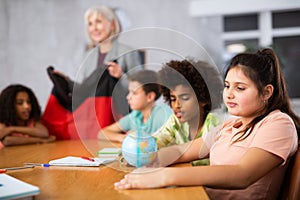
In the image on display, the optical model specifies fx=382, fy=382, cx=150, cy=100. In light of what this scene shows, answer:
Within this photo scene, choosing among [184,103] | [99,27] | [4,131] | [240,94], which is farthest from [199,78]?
[99,27]

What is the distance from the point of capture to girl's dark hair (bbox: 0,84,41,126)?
1812mm

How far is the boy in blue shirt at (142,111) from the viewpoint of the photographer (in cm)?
103

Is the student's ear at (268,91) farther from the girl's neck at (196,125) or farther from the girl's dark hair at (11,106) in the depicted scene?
the girl's dark hair at (11,106)

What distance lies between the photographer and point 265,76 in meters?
1.00

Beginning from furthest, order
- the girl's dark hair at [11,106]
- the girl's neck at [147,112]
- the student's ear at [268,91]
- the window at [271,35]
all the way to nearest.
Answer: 1. the window at [271,35]
2. the girl's dark hair at [11,106]
3. the girl's neck at [147,112]
4. the student's ear at [268,91]

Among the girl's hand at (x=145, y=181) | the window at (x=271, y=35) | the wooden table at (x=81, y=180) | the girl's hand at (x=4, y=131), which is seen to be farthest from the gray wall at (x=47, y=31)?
the girl's hand at (x=145, y=181)

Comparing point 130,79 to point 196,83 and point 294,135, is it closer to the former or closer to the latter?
point 196,83

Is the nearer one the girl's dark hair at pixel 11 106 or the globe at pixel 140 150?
the globe at pixel 140 150

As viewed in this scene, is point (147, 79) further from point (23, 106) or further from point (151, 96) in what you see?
point (23, 106)

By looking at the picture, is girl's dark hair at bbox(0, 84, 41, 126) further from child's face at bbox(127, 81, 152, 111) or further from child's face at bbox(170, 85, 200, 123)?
child's face at bbox(170, 85, 200, 123)

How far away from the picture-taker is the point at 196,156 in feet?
3.65

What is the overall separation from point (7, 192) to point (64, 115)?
1.29 meters

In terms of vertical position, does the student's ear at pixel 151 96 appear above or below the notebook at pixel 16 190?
above

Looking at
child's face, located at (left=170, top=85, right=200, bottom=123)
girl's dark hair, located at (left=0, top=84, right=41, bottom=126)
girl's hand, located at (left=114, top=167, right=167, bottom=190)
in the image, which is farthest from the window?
girl's hand, located at (left=114, top=167, right=167, bottom=190)
